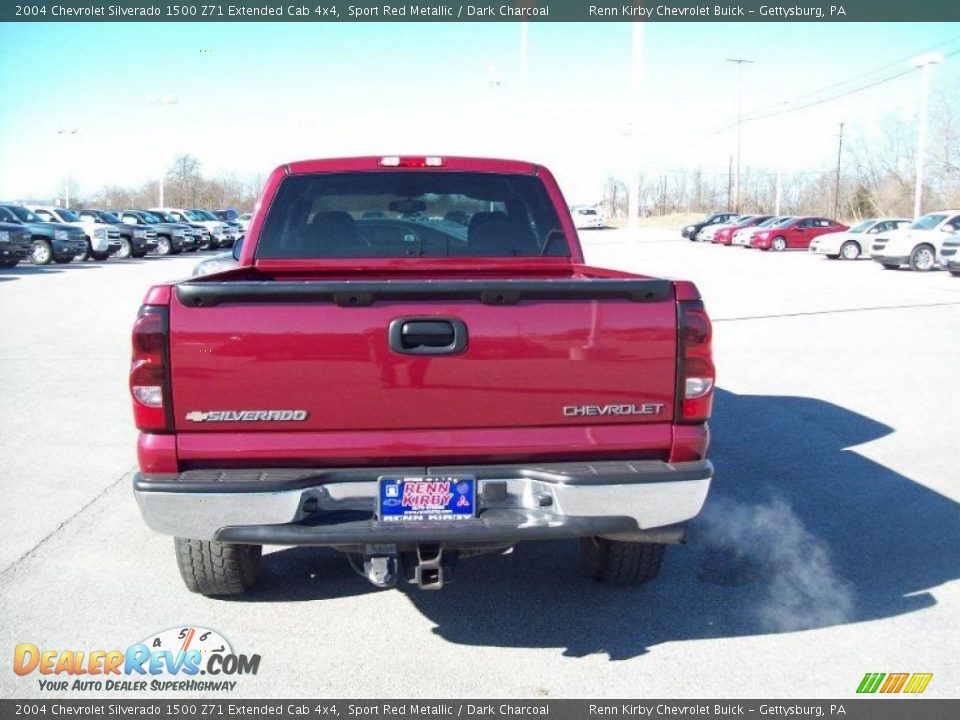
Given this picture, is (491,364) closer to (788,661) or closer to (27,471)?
(788,661)

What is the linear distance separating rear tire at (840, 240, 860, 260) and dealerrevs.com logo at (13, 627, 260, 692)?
109ft

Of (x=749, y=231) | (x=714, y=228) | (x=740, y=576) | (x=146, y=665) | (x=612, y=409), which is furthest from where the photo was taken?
(x=714, y=228)

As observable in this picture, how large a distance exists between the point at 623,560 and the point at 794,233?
40.9m

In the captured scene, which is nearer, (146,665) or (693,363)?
(693,363)

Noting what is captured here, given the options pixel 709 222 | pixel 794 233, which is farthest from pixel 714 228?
pixel 794 233

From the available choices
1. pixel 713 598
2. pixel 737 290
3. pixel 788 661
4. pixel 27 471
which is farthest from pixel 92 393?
pixel 737 290

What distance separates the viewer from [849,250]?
3359 centimetres

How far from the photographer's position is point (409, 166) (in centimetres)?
525

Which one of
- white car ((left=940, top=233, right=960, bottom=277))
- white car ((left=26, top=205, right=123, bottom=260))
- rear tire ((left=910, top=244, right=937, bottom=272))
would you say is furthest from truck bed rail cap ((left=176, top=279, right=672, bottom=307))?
white car ((left=26, top=205, right=123, bottom=260))

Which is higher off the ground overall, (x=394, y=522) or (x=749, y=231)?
(x=394, y=522)

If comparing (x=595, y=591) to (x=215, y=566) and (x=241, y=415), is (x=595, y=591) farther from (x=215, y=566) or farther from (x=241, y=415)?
(x=241, y=415)

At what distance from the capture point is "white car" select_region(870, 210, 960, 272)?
1015 inches

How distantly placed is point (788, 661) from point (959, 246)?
22719 mm

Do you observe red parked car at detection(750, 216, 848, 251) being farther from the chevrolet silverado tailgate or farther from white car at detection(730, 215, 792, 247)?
the chevrolet silverado tailgate
